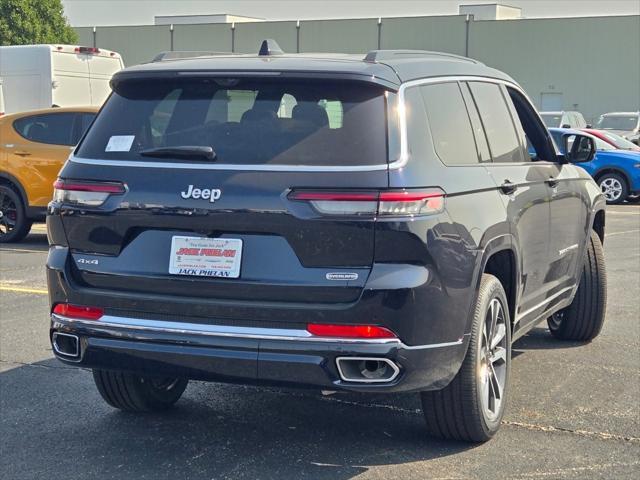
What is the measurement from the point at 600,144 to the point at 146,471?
18064 millimetres

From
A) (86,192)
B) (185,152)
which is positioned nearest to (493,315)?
(185,152)

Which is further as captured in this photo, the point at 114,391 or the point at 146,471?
the point at 114,391

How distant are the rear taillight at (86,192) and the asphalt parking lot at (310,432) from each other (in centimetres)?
117

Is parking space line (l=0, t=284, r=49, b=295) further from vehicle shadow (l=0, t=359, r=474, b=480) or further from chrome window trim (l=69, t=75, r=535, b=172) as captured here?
chrome window trim (l=69, t=75, r=535, b=172)

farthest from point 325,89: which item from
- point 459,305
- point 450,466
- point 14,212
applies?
point 14,212

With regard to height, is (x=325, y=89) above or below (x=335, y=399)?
above

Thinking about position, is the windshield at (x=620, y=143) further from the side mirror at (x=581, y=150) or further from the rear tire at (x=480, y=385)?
the rear tire at (x=480, y=385)

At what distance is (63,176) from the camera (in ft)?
15.1

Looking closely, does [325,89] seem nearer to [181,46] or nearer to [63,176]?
[63,176]

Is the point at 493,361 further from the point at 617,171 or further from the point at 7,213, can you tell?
the point at 617,171

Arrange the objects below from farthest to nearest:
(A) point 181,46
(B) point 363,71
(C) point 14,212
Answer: (A) point 181,46, (C) point 14,212, (B) point 363,71

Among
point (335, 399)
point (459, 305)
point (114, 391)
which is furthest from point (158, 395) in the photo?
point (459, 305)

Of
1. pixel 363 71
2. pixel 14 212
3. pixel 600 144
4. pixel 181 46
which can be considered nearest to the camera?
pixel 363 71

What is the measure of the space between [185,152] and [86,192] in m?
0.51
